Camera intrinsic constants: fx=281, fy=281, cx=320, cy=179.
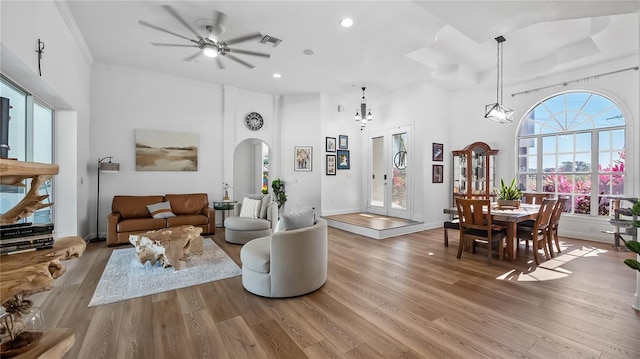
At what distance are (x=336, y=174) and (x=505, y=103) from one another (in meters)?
4.26

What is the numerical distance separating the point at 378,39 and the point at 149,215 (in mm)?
5047

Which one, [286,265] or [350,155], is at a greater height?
[350,155]

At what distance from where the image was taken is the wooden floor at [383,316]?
208cm

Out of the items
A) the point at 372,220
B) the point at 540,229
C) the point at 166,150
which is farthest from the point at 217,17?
the point at 540,229

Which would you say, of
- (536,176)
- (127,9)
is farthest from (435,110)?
(127,9)

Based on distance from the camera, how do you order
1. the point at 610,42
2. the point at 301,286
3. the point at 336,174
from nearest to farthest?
the point at 301,286
the point at 610,42
the point at 336,174

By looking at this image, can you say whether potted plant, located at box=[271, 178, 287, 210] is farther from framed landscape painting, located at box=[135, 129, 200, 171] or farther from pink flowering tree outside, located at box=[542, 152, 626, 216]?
pink flowering tree outside, located at box=[542, 152, 626, 216]

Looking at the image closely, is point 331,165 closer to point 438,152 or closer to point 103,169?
point 438,152

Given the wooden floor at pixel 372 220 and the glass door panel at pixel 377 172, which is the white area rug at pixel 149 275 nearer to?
the wooden floor at pixel 372 220

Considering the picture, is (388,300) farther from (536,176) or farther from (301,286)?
(536,176)

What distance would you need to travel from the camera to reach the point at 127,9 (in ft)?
11.6

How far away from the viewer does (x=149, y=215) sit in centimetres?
525

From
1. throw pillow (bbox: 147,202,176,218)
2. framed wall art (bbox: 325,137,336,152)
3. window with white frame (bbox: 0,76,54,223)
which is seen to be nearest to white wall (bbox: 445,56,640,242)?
framed wall art (bbox: 325,137,336,152)

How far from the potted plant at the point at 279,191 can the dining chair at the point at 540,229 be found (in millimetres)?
4830
